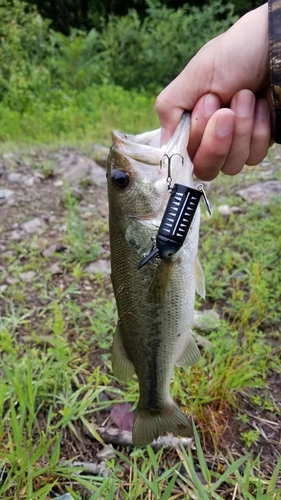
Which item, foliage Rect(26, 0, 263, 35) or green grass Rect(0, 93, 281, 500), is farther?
foliage Rect(26, 0, 263, 35)

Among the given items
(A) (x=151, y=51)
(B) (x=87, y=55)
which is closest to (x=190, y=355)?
(B) (x=87, y=55)

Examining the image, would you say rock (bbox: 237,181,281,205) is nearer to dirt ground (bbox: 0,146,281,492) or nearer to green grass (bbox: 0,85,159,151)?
dirt ground (bbox: 0,146,281,492)

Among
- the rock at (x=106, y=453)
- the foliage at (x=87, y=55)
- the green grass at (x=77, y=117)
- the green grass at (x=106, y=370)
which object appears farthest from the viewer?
the foliage at (x=87, y=55)

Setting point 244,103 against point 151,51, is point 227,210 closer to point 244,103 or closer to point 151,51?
point 244,103

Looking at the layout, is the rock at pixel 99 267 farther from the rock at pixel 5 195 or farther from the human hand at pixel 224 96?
the human hand at pixel 224 96

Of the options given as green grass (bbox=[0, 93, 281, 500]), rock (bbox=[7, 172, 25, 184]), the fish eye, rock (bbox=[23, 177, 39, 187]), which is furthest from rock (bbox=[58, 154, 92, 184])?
the fish eye

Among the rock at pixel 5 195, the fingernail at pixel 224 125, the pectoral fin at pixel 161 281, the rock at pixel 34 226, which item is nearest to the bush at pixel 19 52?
the rock at pixel 5 195

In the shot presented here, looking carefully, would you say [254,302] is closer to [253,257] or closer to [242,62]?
[253,257]
